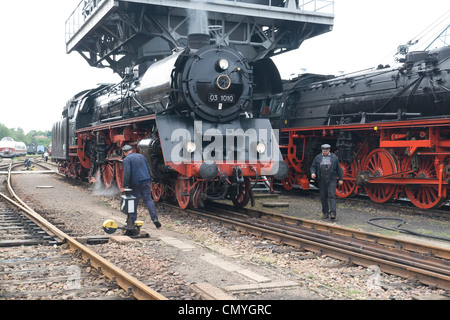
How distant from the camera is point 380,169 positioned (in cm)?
1072

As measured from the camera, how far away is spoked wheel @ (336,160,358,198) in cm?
1161

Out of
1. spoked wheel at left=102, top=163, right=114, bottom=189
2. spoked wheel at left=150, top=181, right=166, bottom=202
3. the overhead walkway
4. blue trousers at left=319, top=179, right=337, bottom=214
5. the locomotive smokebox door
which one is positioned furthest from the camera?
the overhead walkway

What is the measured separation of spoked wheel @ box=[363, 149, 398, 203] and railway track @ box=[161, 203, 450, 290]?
328 centimetres

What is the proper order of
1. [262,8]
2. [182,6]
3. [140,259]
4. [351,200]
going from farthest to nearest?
[262,8] < [182,6] < [351,200] < [140,259]

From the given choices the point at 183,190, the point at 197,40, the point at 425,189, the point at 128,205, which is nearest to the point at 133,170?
the point at 128,205

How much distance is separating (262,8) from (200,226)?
38.7 feet

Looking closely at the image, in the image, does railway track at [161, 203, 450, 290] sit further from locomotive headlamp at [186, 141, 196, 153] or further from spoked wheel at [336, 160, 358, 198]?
spoked wheel at [336, 160, 358, 198]

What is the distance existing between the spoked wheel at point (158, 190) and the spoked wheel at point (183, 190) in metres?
0.92

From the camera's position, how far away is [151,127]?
10328 millimetres

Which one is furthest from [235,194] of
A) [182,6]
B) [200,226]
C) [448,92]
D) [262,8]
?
[262,8]

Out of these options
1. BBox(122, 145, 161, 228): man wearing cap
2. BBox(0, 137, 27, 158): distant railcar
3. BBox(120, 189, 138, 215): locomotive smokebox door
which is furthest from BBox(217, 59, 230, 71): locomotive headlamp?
BBox(0, 137, 27, 158): distant railcar
